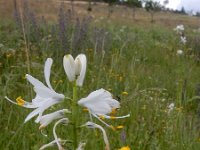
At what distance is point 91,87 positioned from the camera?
3.54 meters

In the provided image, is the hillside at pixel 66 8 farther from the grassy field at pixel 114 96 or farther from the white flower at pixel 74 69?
the white flower at pixel 74 69

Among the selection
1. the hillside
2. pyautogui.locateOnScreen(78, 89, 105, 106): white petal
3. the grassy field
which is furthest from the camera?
the hillside

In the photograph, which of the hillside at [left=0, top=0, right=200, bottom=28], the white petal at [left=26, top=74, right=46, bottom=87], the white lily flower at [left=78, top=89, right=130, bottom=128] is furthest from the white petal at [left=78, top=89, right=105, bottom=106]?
the hillside at [left=0, top=0, right=200, bottom=28]

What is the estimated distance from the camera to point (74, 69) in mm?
1070

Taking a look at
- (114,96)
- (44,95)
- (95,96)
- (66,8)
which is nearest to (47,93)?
(44,95)

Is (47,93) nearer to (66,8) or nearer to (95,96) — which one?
(95,96)

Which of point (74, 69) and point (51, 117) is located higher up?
point (74, 69)

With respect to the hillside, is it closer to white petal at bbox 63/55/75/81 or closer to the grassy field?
the grassy field

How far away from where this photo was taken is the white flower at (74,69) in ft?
3.49

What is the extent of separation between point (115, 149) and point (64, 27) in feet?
9.22

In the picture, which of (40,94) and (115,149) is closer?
(40,94)

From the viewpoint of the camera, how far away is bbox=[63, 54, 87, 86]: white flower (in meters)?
1.06

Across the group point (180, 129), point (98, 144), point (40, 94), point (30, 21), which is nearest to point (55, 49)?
point (30, 21)

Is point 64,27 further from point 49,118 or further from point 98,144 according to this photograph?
point 49,118
